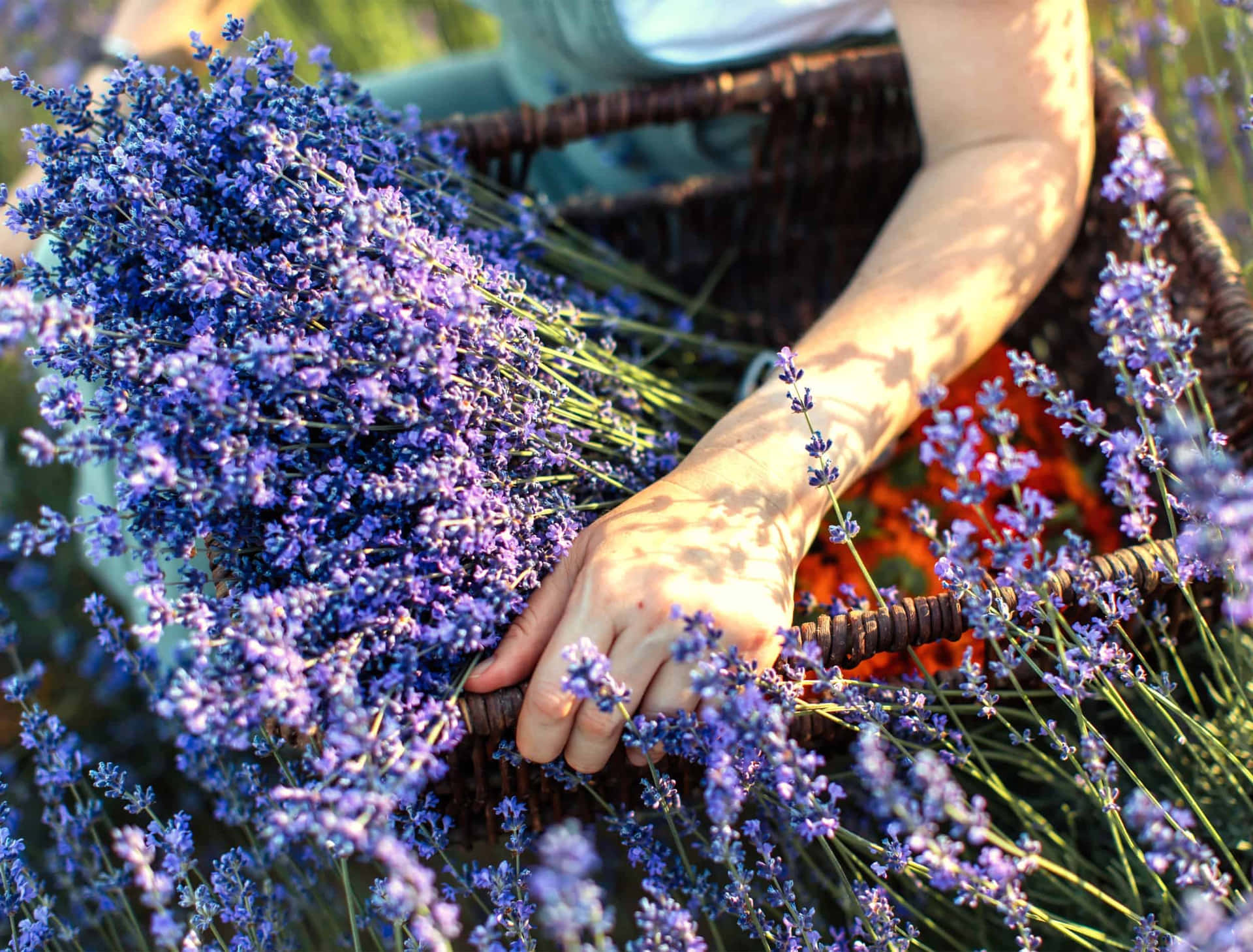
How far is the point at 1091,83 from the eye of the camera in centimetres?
121

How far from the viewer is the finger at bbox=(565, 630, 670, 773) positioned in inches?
29.1

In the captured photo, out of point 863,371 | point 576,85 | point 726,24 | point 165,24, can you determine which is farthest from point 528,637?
point 165,24

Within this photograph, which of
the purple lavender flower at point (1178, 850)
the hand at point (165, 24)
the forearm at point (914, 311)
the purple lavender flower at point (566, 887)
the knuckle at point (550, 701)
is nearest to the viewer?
the purple lavender flower at point (566, 887)

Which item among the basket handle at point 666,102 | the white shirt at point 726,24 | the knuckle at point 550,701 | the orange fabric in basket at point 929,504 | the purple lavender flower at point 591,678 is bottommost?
the orange fabric in basket at point 929,504

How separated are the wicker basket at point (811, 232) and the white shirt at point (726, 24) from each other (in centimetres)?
6

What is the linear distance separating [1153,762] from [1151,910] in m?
0.16

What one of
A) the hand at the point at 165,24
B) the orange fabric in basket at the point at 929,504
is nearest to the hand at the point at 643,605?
the orange fabric in basket at the point at 929,504

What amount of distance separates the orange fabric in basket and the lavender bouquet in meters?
0.34

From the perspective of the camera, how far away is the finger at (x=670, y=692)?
750mm

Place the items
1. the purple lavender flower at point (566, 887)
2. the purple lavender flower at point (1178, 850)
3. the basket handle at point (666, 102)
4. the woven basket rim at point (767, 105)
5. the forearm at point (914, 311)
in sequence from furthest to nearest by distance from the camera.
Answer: the basket handle at point (666, 102) < the woven basket rim at point (767, 105) < the forearm at point (914, 311) < the purple lavender flower at point (1178, 850) < the purple lavender flower at point (566, 887)

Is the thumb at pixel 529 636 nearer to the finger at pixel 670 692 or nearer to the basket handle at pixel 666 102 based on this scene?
the finger at pixel 670 692

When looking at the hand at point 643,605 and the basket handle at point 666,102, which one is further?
the basket handle at point 666,102

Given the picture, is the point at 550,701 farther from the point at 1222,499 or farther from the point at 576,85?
the point at 576,85

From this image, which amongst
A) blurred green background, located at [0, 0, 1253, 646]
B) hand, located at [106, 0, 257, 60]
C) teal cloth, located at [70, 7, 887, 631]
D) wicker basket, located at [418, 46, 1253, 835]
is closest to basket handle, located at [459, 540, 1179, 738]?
wicker basket, located at [418, 46, 1253, 835]
